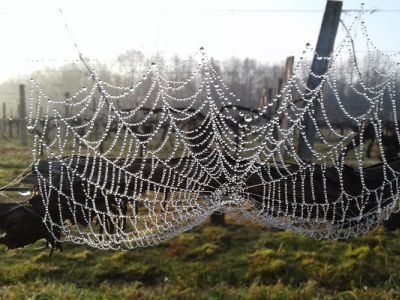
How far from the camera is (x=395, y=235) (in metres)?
9.27

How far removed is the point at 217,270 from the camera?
25.2ft

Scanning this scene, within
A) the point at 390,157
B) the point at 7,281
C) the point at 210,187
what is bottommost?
the point at 7,281

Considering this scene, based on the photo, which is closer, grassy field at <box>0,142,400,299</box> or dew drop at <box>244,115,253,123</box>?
dew drop at <box>244,115,253,123</box>

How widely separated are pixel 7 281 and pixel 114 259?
1.78 m

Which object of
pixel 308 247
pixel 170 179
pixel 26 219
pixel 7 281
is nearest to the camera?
pixel 26 219

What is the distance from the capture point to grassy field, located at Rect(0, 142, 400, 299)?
6.71m

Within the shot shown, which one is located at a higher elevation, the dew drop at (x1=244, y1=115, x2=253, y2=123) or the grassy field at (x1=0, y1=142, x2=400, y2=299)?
the dew drop at (x1=244, y1=115, x2=253, y2=123)

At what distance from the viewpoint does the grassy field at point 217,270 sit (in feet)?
A: 22.0

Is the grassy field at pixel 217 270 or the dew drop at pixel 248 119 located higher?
the dew drop at pixel 248 119

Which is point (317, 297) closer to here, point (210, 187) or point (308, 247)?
point (308, 247)

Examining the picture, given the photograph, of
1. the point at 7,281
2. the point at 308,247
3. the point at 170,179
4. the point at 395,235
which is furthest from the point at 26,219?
the point at 395,235

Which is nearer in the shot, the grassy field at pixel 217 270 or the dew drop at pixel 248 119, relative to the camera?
the dew drop at pixel 248 119

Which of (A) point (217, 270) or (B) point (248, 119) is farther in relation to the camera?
(A) point (217, 270)

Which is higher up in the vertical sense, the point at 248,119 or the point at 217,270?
the point at 248,119
